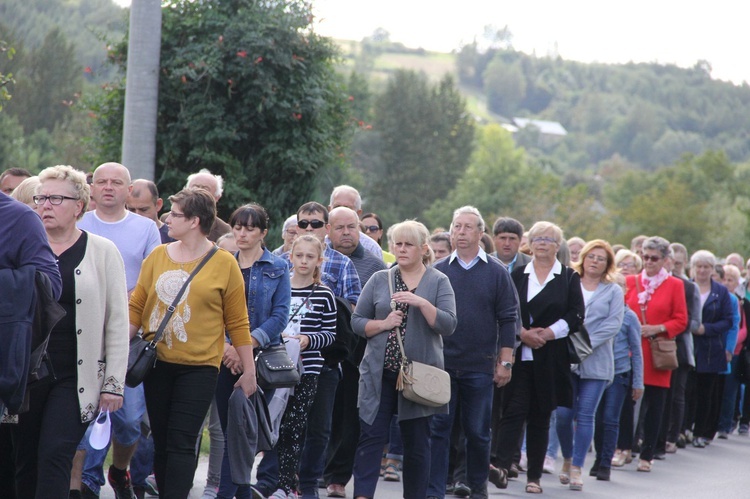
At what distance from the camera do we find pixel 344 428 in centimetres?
918

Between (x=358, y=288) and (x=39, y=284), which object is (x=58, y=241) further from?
(x=358, y=288)

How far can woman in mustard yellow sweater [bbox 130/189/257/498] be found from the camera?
6273 mm

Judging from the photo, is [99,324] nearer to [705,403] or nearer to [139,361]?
[139,361]

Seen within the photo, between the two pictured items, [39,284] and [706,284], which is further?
[706,284]

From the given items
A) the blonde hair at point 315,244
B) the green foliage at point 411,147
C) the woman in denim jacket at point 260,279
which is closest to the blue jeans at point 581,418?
the blonde hair at point 315,244

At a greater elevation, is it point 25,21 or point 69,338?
point 25,21

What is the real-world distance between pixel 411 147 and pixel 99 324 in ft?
266

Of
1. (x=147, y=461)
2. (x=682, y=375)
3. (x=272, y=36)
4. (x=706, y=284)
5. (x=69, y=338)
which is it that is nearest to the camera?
(x=69, y=338)

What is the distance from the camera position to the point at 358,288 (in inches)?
342

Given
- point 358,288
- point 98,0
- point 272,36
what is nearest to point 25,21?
point 98,0

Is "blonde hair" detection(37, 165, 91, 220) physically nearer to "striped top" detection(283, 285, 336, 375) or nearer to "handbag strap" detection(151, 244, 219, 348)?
"handbag strap" detection(151, 244, 219, 348)

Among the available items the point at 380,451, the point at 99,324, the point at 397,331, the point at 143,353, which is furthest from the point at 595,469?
the point at 99,324

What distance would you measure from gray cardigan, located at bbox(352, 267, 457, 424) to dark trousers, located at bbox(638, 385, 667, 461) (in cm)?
490

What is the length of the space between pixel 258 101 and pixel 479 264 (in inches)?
192
